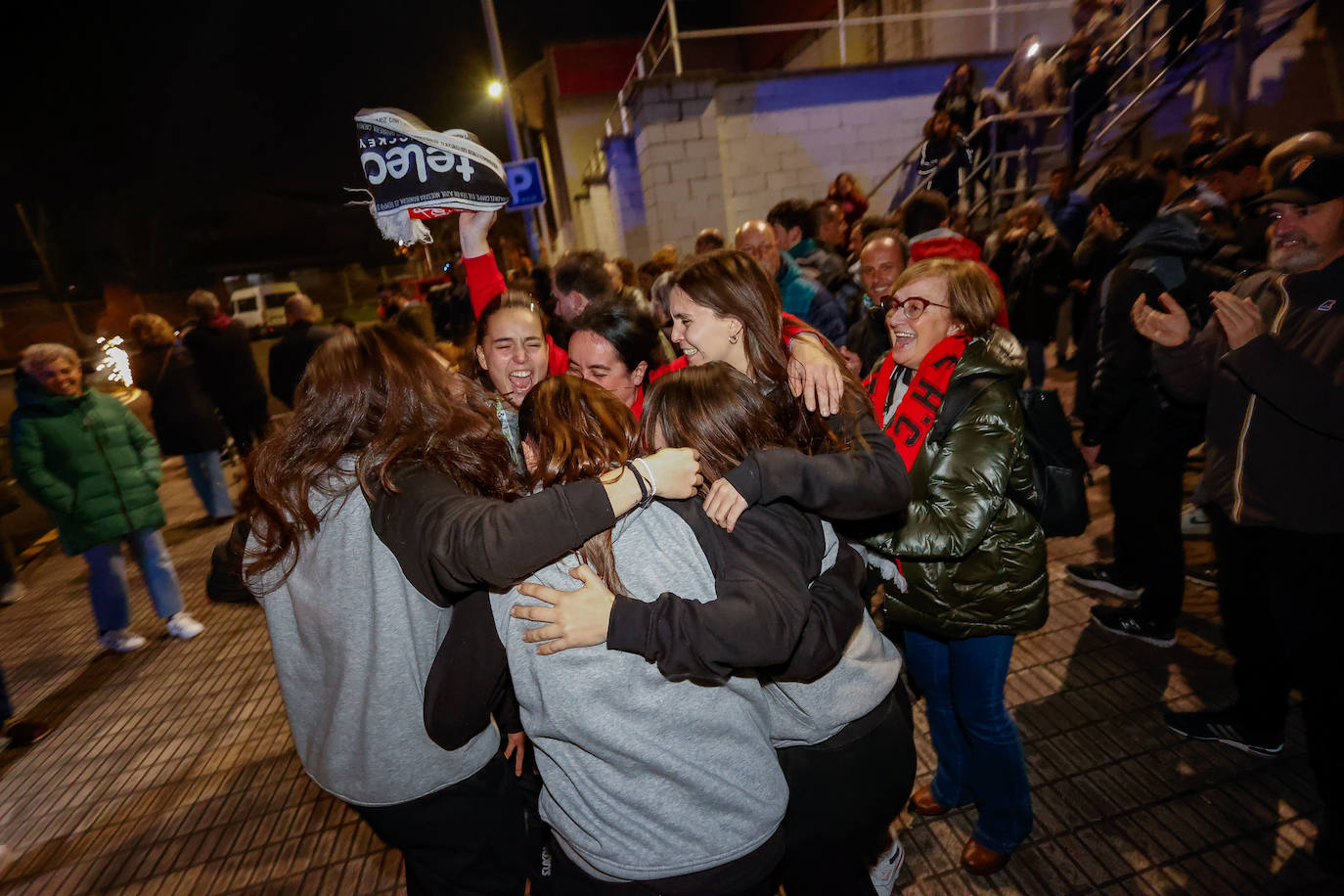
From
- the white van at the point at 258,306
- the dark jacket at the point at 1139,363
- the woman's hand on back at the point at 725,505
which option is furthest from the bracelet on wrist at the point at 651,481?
the white van at the point at 258,306

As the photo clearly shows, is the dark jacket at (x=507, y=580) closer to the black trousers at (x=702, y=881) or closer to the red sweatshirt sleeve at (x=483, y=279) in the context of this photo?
the black trousers at (x=702, y=881)

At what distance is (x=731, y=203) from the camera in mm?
9539

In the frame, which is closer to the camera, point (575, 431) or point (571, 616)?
point (571, 616)

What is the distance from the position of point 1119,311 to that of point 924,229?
1198mm

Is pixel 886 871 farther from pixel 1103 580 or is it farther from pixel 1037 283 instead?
pixel 1037 283

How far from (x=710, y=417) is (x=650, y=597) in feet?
1.39

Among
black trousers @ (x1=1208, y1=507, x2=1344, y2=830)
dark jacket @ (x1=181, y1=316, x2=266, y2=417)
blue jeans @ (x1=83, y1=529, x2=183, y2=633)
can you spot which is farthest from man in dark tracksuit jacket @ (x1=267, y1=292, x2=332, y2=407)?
black trousers @ (x1=1208, y1=507, x2=1344, y2=830)

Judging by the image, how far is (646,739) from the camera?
1217 mm

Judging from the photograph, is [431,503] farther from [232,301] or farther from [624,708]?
[232,301]

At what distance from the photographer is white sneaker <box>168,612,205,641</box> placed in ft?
15.8

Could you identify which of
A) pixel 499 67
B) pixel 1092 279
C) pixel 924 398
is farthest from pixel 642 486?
pixel 499 67

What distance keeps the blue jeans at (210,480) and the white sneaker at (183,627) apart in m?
2.51

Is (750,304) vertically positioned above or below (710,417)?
above

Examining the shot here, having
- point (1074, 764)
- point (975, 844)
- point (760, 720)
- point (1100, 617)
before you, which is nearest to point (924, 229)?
point (1100, 617)
